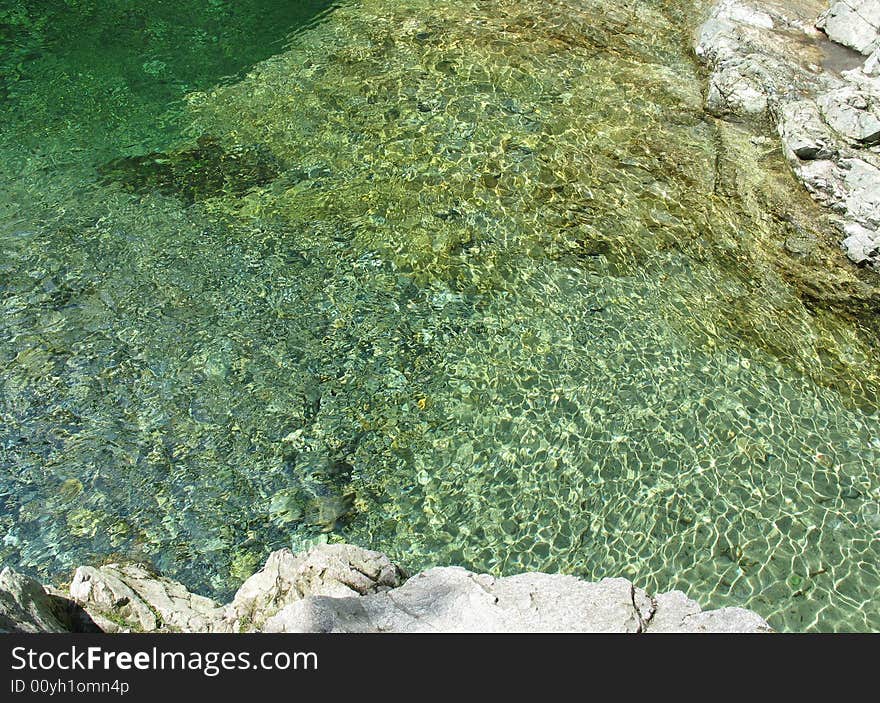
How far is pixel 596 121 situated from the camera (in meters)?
8.65

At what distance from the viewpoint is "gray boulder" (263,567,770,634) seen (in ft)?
11.9

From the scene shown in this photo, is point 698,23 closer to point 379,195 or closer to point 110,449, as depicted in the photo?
point 379,195

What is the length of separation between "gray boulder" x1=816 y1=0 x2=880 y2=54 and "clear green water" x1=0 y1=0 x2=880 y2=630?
1911mm

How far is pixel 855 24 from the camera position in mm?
9523

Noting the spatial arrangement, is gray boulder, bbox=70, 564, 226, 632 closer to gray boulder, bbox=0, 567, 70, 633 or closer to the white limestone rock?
gray boulder, bbox=0, 567, 70, 633

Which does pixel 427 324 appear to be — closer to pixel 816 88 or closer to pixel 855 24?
pixel 816 88

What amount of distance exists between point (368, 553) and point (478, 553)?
0.79m

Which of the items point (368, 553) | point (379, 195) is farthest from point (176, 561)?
point (379, 195)

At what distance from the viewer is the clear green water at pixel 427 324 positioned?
5.07 meters

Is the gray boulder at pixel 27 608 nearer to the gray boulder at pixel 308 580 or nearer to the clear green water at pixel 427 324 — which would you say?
the gray boulder at pixel 308 580

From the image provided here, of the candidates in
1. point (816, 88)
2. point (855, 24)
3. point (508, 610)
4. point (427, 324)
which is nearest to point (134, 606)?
point (508, 610)

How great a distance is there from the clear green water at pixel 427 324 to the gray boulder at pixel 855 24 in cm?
191

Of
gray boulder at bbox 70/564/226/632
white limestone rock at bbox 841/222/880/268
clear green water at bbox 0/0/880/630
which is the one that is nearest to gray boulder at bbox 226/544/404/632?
gray boulder at bbox 70/564/226/632

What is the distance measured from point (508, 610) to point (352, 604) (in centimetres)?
78
